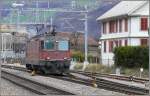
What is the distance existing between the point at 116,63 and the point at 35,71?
9558mm

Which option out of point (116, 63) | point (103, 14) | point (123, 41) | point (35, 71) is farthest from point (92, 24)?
point (35, 71)

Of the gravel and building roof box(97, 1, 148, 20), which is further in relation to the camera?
building roof box(97, 1, 148, 20)

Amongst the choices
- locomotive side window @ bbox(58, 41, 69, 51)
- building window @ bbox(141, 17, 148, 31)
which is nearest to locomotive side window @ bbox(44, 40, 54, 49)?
locomotive side window @ bbox(58, 41, 69, 51)

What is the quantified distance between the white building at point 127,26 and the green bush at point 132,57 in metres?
8.08

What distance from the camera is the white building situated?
55406 mm

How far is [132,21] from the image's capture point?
2226 inches

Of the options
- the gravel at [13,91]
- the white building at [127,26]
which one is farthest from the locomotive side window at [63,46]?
the white building at [127,26]

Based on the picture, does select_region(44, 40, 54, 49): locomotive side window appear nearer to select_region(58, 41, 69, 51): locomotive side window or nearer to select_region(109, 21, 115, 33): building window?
select_region(58, 41, 69, 51): locomotive side window

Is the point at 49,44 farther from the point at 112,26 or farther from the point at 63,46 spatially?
the point at 112,26

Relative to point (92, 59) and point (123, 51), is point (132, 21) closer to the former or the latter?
point (92, 59)

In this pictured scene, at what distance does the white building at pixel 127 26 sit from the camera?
2181 inches

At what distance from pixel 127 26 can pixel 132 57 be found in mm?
14667

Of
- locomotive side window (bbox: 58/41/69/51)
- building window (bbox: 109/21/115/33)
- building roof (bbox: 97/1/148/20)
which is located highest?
building roof (bbox: 97/1/148/20)

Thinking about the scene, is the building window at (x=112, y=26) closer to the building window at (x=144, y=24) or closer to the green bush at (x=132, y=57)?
the building window at (x=144, y=24)
